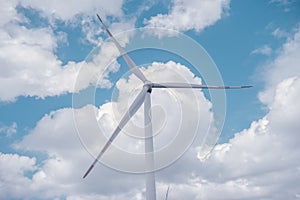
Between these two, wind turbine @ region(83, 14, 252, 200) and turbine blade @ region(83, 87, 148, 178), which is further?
turbine blade @ region(83, 87, 148, 178)

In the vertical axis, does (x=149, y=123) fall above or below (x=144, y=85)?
below

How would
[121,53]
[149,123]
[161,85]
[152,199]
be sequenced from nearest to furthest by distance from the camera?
[152,199] → [149,123] → [161,85] → [121,53]

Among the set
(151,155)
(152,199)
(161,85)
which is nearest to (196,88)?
(161,85)

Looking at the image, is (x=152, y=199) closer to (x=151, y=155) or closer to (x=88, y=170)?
(x=151, y=155)

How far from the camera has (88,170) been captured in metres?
45.3

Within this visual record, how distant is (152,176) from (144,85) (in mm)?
11311

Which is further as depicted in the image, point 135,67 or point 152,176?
point 135,67

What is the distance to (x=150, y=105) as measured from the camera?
45.7 metres

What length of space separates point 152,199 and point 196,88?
56.3 feet

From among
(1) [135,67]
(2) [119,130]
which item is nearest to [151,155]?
(2) [119,130]

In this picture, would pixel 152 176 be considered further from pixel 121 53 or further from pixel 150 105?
pixel 121 53

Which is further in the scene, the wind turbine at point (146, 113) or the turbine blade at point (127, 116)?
the turbine blade at point (127, 116)

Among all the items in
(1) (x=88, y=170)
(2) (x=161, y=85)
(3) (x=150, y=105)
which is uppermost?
(2) (x=161, y=85)

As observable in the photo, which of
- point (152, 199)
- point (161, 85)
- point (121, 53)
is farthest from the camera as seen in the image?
point (121, 53)
